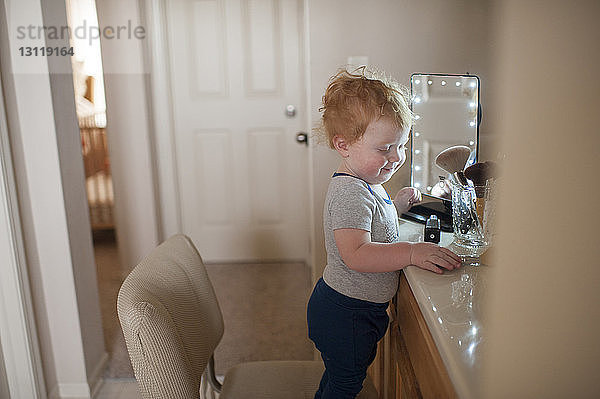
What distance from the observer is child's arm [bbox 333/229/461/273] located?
3.38 ft

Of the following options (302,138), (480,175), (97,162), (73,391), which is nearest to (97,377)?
(73,391)

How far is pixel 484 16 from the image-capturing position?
1.65 meters

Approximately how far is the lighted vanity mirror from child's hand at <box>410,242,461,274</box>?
329mm

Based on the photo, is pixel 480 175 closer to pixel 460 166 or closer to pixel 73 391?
pixel 460 166

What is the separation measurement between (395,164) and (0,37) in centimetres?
144

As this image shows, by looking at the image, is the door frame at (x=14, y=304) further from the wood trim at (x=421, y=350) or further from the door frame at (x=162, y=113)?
the door frame at (x=162, y=113)

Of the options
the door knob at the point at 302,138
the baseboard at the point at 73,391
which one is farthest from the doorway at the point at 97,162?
the door knob at the point at 302,138

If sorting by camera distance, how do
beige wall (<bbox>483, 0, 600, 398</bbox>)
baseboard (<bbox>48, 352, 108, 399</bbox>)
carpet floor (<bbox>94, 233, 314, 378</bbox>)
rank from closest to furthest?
beige wall (<bbox>483, 0, 600, 398</bbox>)
baseboard (<bbox>48, 352, 108, 399</bbox>)
carpet floor (<bbox>94, 233, 314, 378</bbox>)

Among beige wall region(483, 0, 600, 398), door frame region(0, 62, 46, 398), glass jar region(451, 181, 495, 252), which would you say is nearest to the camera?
beige wall region(483, 0, 600, 398)

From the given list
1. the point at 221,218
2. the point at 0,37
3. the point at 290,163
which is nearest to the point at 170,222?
the point at 221,218

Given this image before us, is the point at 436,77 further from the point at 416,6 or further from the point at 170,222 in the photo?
the point at 170,222

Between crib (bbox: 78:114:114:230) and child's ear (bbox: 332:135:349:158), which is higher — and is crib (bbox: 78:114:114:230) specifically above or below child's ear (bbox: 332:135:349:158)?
below

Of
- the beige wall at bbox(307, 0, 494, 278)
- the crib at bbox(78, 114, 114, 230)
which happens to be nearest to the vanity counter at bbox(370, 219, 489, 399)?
the beige wall at bbox(307, 0, 494, 278)

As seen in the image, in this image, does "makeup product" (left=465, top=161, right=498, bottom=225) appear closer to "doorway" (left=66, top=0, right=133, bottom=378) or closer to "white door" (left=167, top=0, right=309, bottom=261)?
"doorway" (left=66, top=0, right=133, bottom=378)
